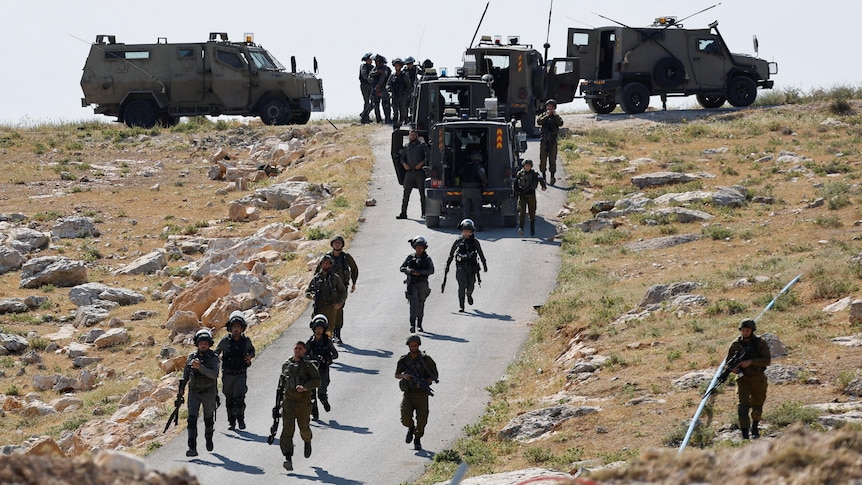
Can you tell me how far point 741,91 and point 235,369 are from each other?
2930 cm

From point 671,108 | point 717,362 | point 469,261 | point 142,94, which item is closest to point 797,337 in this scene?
point 717,362

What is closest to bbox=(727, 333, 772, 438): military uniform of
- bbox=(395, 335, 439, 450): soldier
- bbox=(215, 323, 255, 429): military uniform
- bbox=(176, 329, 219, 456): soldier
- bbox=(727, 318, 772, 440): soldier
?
bbox=(727, 318, 772, 440): soldier

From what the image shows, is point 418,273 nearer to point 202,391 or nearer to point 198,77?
point 202,391

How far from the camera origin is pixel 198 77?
4247 cm

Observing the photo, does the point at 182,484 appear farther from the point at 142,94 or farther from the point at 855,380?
the point at 142,94

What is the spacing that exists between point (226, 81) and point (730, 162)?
17519 mm

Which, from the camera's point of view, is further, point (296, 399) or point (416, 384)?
point (416, 384)

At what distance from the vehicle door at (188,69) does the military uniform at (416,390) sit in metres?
29.1

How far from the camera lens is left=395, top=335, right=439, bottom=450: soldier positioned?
14984 mm

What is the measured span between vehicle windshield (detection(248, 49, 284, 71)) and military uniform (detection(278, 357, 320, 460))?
95.5 ft

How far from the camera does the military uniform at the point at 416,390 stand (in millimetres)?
15016

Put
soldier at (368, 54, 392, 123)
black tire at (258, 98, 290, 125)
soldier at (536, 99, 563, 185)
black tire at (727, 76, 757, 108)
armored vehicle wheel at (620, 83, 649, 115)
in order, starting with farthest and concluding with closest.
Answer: black tire at (258, 98, 290, 125) < black tire at (727, 76, 757, 108) < armored vehicle wheel at (620, 83, 649, 115) < soldier at (368, 54, 392, 123) < soldier at (536, 99, 563, 185)

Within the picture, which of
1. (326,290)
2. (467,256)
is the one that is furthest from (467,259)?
(326,290)

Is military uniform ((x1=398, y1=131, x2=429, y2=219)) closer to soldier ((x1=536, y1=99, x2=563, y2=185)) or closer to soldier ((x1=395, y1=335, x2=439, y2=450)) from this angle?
soldier ((x1=536, y1=99, x2=563, y2=185))
